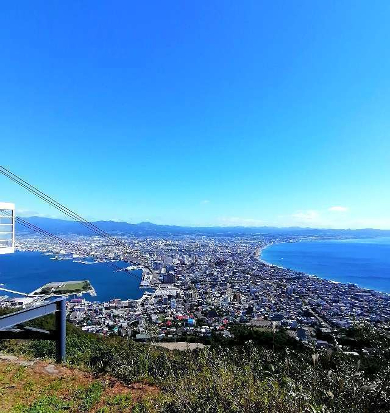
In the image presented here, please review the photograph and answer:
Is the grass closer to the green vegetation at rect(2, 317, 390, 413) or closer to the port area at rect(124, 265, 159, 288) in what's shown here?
the green vegetation at rect(2, 317, 390, 413)

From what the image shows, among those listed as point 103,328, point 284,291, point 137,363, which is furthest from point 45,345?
point 284,291

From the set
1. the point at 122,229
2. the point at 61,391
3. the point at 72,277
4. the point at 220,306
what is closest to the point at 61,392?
the point at 61,391

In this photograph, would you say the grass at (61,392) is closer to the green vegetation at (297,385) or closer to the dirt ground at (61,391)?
the dirt ground at (61,391)

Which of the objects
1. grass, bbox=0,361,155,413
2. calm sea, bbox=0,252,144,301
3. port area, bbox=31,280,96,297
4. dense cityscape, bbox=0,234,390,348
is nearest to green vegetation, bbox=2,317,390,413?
grass, bbox=0,361,155,413

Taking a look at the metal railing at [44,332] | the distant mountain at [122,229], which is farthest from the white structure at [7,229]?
the distant mountain at [122,229]

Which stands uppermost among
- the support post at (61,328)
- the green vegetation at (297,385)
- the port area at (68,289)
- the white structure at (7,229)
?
the white structure at (7,229)
